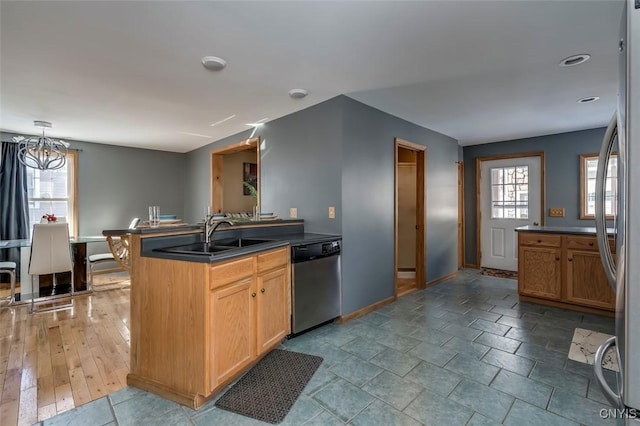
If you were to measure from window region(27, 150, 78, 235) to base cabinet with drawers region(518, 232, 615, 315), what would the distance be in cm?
700

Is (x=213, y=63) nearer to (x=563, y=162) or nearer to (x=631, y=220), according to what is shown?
(x=631, y=220)

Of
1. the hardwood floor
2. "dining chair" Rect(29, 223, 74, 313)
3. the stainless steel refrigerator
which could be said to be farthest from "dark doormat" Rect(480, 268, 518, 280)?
"dining chair" Rect(29, 223, 74, 313)

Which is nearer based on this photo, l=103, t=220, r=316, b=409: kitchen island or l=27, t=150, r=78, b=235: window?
l=103, t=220, r=316, b=409: kitchen island

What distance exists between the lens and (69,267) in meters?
4.02

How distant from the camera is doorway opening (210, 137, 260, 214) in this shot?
5.58m

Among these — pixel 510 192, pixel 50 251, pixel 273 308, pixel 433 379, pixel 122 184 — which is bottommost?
pixel 433 379

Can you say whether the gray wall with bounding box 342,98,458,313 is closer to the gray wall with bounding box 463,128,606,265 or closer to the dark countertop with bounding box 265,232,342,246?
the dark countertop with bounding box 265,232,342,246

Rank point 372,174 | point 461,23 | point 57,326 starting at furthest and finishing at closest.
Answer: point 372,174 → point 57,326 → point 461,23

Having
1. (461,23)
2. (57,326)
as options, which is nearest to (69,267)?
(57,326)

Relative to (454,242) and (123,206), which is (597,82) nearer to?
(454,242)

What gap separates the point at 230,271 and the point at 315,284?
1121mm

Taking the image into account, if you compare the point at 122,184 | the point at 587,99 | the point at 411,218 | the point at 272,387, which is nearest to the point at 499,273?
the point at 411,218

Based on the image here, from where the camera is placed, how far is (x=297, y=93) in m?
3.11

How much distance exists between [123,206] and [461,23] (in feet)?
20.2
